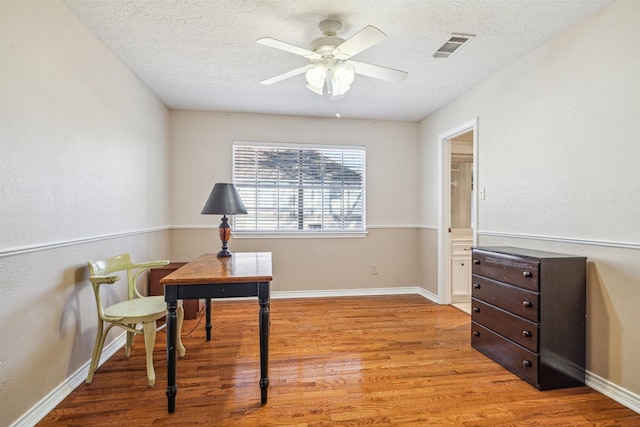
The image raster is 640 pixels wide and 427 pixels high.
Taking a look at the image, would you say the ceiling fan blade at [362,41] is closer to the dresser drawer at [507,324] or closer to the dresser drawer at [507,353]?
the dresser drawer at [507,324]

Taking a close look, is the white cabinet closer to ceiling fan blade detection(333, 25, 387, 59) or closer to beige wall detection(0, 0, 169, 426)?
ceiling fan blade detection(333, 25, 387, 59)

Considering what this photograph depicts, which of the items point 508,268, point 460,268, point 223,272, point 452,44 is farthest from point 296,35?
point 460,268

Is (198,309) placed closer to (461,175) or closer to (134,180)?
(134,180)

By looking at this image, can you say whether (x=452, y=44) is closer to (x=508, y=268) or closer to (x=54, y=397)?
(x=508, y=268)

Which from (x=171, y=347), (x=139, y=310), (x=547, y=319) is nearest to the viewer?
(x=171, y=347)

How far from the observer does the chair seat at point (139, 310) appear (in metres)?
2.04

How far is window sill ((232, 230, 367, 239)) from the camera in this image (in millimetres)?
4082

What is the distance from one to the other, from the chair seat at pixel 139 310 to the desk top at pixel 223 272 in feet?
1.09

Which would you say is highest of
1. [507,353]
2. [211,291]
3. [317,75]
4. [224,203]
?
[317,75]

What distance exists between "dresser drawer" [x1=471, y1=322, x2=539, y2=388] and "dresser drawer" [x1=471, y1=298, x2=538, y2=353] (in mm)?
42

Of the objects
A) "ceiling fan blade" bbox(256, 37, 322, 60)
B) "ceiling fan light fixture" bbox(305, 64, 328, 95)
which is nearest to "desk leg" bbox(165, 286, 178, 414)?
"ceiling fan blade" bbox(256, 37, 322, 60)

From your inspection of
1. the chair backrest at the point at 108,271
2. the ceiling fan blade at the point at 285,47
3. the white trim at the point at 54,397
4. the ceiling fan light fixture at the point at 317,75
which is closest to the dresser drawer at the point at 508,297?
the ceiling fan light fixture at the point at 317,75

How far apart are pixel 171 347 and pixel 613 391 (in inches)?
103

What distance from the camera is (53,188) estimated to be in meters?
1.87
